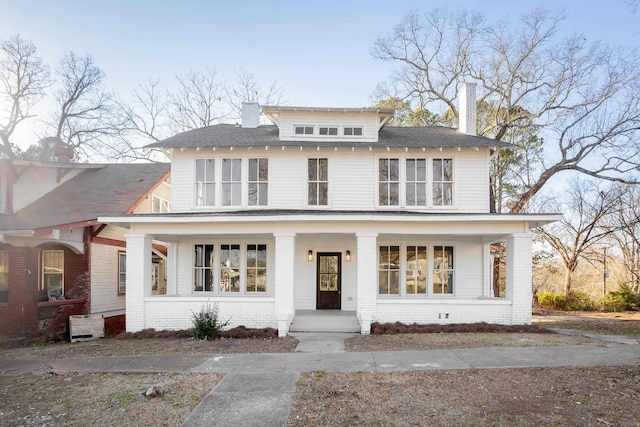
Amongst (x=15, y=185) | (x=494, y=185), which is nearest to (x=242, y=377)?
(x=15, y=185)

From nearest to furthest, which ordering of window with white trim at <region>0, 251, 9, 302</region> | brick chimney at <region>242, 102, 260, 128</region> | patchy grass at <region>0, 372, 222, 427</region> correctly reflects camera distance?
1. patchy grass at <region>0, 372, 222, 427</region>
2. window with white trim at <region>0, 251, 9, 302</region>
3. brick chimney at <region>242, 102, 260, 128</region>

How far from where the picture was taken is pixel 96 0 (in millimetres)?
15188

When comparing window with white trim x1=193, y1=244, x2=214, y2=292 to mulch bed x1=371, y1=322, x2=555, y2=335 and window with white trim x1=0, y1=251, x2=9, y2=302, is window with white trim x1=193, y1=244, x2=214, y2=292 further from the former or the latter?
mulch bed x1=371, y1=322, x2=555, y2=335

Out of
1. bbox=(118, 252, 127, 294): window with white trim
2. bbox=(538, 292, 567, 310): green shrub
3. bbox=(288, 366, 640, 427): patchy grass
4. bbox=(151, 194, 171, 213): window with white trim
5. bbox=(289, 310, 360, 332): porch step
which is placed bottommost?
bbox=(538, 292, 567, 310): green shrub

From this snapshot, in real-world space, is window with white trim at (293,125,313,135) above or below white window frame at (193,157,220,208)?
above

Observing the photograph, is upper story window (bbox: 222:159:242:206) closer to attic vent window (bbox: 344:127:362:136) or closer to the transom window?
the transom window

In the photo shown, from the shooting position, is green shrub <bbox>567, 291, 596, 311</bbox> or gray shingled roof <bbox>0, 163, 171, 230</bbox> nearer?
gray shingled roof <bbox>0, 163, 171, 230</bbox>

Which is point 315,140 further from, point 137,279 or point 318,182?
point 137,279

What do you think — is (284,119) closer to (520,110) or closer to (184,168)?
(184,168)

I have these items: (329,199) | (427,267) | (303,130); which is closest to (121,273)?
(329,199)

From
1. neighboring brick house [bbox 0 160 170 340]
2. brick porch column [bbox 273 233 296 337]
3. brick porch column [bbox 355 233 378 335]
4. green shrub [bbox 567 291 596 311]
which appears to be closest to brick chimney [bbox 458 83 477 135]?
brick porch column [bbox 355 233 378 335]

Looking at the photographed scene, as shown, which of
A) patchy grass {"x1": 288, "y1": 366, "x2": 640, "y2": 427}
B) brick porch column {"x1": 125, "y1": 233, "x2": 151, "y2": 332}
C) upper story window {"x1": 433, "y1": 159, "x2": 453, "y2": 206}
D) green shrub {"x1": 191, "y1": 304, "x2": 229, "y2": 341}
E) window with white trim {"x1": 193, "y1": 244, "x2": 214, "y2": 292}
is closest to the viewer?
patchy grass {"x1": 288, "y1": 366, "x2": 640, "y2": 427}

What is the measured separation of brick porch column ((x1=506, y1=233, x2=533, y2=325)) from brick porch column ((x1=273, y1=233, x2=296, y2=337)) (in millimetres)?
6161

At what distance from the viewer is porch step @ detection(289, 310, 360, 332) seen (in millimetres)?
11914
